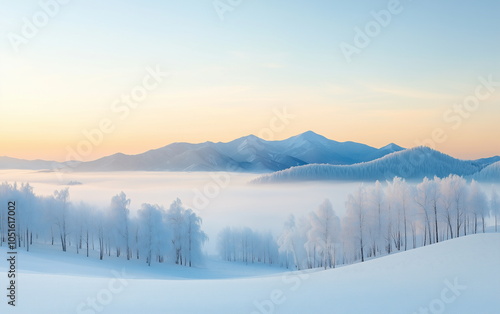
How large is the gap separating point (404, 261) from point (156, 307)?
1795 cm

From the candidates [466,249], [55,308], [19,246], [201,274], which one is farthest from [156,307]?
[19,246]

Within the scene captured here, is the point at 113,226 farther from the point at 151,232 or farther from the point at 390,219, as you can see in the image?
the point at 390,219

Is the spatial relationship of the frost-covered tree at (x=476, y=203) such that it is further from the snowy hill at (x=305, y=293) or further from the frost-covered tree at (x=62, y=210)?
the frost-covered tree at (x=62, y=210)

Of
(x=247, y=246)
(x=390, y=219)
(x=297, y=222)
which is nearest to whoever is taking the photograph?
(x=390, y=219)

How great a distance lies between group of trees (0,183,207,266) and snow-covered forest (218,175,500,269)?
15.8 meters

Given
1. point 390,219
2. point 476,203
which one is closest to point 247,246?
point 390,219

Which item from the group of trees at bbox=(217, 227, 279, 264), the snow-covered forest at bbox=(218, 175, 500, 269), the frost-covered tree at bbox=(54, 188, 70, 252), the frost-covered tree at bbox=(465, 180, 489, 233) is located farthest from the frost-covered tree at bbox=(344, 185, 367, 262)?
the frost-covered tree at bbox=(54, 188, 70, 252)

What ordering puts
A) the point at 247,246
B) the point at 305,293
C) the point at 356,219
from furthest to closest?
the point at 247,246 < the point at 356,219 < the point at 305,293

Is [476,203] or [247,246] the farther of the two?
[247,246]

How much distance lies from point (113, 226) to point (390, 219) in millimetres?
41559

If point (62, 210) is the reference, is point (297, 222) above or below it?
below

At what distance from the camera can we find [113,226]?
179ft

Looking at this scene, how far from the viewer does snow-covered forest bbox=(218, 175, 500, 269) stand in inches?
1896

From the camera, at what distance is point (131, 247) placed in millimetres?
53219
